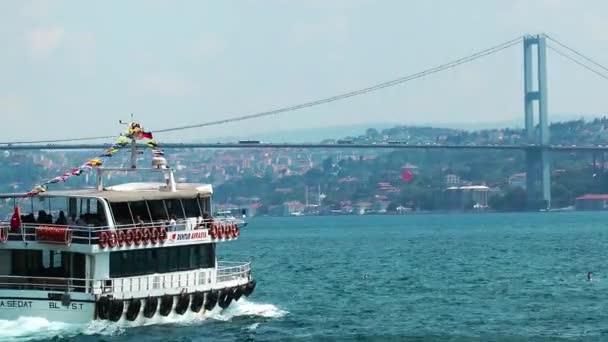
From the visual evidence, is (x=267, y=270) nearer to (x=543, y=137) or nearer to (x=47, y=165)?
(x=543, y=137)

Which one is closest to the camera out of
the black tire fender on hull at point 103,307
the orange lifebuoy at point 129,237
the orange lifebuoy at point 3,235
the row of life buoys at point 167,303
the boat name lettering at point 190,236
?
the black tire fender on hull at point 103,307

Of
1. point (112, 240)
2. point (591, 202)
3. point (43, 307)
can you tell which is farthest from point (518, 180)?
point (43, 307)

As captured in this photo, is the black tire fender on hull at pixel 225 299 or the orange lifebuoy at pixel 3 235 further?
the black tire fender on hull at pixel 225 299

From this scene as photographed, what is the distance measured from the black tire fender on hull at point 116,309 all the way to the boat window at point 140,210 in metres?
2.36

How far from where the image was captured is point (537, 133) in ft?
546

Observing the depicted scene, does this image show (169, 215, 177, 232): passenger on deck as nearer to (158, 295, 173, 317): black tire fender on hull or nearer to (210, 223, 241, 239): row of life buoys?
(210, 223, 241, 239): row of life buoys

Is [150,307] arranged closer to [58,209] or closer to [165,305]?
[165,305]

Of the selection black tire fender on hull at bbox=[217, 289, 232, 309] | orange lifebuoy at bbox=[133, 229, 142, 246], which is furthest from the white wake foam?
orange lifebuoy at bbox=[133, 229, 142, 246]

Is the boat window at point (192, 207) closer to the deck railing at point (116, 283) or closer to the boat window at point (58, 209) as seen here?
the deck railing at point (116, 283)

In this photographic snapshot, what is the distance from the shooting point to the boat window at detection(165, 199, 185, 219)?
3497 cm

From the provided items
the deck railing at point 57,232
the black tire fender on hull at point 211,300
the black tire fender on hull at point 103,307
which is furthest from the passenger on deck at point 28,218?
the black tire fender on hull at point 211,300

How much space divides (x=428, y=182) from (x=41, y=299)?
16469 cm

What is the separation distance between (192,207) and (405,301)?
31.0 ft

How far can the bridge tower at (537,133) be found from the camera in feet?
483
